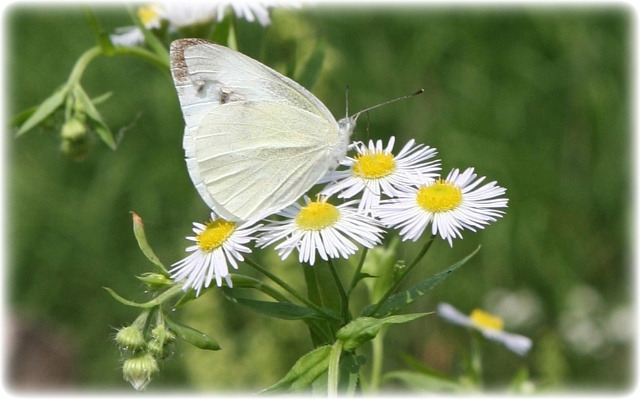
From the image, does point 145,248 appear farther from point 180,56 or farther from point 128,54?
point 128,54

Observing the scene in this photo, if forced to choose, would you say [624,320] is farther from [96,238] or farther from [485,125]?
[96,238]

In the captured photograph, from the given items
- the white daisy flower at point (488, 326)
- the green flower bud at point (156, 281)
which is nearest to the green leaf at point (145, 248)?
the green flower bud at point (156, 281)

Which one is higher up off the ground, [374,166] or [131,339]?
[374,166]

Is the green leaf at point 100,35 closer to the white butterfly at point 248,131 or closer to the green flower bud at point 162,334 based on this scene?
the white butterfly at point 248,131

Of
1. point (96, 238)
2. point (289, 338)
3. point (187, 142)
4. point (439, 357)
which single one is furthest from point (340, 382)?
point (96, 238)

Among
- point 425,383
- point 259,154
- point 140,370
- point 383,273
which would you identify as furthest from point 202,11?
point 425,383

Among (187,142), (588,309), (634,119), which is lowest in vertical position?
(588,309)
